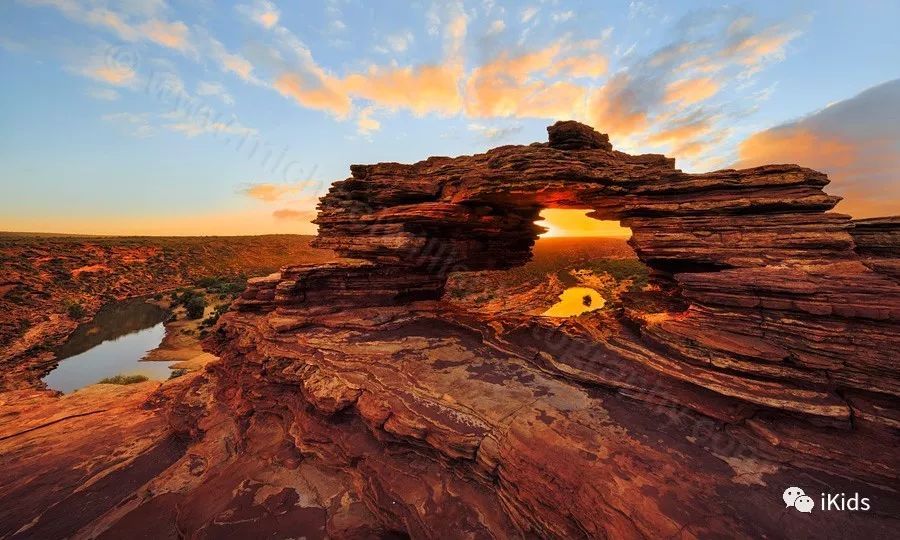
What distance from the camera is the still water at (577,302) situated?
106 ft

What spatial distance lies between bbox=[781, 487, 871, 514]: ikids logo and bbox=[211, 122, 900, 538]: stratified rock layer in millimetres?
246

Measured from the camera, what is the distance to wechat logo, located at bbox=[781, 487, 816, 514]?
704cm

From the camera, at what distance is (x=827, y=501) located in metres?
7.20

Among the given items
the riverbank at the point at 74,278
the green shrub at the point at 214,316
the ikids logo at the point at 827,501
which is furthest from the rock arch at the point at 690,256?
the green shrub at the point at 214,316

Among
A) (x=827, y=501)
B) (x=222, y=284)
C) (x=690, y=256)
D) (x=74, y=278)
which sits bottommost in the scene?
(x=222, y=284)

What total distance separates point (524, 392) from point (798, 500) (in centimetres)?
656

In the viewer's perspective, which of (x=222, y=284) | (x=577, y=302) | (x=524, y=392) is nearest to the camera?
(x=524, y=392)

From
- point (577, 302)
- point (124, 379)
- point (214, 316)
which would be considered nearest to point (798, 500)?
point (577, 302)

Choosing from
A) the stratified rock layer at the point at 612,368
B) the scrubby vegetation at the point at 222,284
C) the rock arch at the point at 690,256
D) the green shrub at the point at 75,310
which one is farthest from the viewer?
the scrubby vegetation at the point at 222,284

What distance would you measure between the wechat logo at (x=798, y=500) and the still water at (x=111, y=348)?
1628 inches

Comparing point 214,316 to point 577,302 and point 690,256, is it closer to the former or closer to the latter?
point 577,302

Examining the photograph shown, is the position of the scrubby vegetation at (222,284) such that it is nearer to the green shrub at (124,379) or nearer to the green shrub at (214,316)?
the green shrub at (214,316)

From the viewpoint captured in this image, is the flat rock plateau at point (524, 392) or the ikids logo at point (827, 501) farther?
the flat rock plateau at point (524, 392)

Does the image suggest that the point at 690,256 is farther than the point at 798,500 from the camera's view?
Yes
